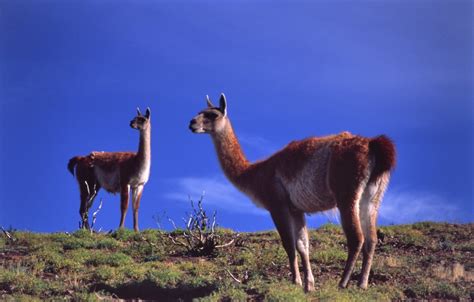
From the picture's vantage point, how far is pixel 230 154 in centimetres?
1055

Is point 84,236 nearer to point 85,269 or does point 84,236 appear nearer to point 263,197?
point 85,269

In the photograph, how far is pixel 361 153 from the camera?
841 centimetres

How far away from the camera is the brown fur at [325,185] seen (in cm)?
832

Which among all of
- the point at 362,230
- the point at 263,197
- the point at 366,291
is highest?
the point at 263,197

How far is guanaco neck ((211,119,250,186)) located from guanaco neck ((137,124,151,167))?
25.4 feet

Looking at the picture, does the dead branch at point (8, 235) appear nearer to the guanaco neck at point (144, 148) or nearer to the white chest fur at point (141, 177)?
the white chest fur at point (141, 177)

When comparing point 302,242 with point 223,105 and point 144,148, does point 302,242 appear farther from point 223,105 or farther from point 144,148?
point 144,148

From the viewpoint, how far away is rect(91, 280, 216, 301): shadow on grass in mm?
9320

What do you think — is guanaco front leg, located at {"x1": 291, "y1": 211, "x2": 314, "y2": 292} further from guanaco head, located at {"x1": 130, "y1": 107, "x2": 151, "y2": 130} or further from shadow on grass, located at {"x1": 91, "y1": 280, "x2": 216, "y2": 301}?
guanaco head, located at {"x1": 130, "y1": 107, "x2": 151, "y2": 130}

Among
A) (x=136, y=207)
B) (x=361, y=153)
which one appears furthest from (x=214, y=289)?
(x=136, y=207)

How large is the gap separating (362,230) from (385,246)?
5.62 m

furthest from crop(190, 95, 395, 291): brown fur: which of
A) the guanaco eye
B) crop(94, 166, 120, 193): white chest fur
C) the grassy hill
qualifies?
crop(94, 166, 120, 193): white chest fur

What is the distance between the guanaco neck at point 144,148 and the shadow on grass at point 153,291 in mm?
8452

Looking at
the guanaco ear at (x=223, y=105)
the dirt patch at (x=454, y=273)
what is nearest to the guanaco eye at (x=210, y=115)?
the guanaco ear at (x=223, y=105)
